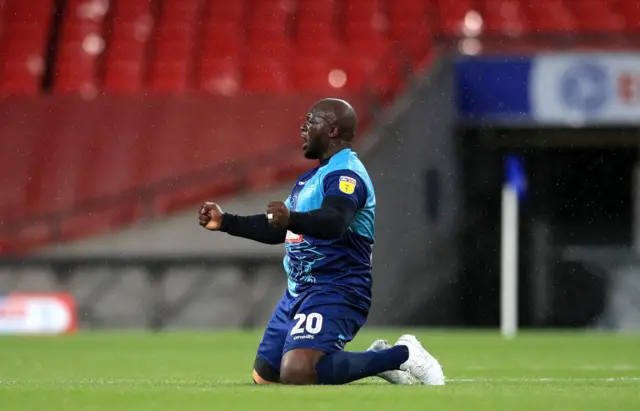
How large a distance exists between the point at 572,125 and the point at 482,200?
96.3 inches

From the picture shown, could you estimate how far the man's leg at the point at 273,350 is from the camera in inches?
318

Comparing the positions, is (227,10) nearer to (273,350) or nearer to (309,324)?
(273,350)

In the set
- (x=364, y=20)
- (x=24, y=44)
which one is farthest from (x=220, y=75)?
(x=24, y=44)

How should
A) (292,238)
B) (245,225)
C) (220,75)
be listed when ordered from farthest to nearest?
(220,75) < (292,238) < (245,225)

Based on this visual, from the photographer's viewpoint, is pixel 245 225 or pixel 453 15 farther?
pixel 453 15

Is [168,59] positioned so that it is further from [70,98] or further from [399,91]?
[399,91]

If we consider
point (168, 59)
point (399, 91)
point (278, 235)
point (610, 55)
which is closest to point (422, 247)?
point (399, 91)

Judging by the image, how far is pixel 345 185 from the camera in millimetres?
7625

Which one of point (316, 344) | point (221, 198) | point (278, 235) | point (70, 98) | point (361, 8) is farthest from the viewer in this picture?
point (361, 8)

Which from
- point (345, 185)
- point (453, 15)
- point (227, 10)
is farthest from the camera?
point (227, 10)

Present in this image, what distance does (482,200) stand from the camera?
1992 centimetres

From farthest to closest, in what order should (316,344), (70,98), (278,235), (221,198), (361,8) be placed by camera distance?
(361,8) → (70,98) → (221,198) → (278,235) → (316,344)

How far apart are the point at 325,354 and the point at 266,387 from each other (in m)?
0.37

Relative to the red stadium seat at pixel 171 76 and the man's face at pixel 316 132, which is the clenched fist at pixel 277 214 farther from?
the red stadium seat at pixel 171 76
